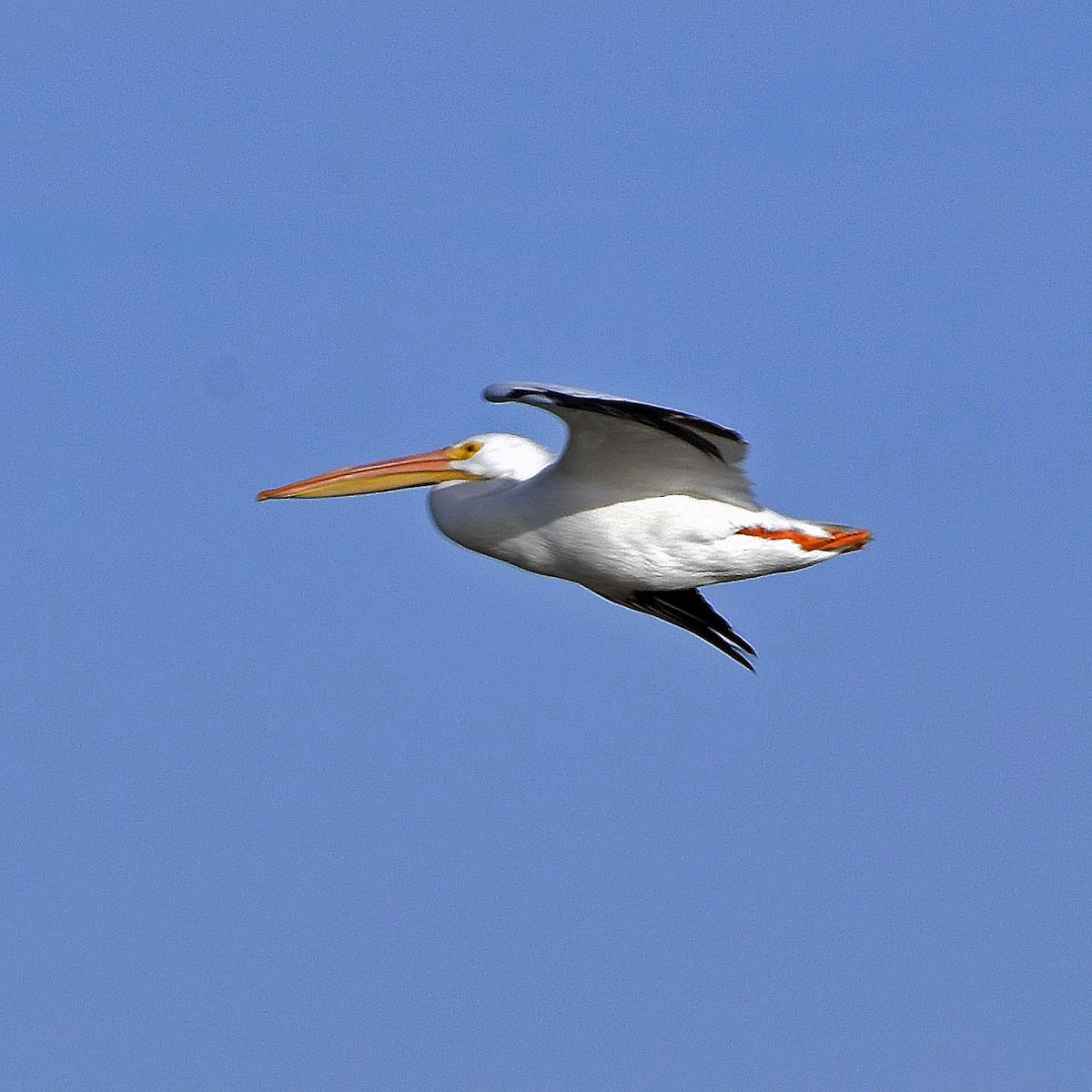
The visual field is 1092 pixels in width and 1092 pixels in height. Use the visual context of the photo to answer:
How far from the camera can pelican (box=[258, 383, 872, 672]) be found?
41.3ft

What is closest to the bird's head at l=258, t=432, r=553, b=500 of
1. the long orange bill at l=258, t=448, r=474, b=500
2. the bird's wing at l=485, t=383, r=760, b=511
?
the long orange bill at l=258, t=448, r=474, b=500

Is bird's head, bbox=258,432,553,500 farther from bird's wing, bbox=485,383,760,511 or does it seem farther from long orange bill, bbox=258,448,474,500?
bird's wing, bbox=485,383,760,511

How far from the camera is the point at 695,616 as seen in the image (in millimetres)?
14875

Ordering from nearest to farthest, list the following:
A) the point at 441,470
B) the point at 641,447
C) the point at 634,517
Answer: the point at 641,447 → the point at 634,517 → the point at 441,470

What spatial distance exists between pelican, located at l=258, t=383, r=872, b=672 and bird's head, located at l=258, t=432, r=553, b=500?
14 cm

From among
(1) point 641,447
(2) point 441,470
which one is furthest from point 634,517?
(2) point 441,470

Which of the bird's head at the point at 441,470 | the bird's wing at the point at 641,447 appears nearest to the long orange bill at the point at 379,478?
the bird's head at the point at 441,470

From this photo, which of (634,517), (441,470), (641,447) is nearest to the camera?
(641,447)

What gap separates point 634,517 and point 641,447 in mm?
523

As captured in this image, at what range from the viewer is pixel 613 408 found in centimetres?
1174

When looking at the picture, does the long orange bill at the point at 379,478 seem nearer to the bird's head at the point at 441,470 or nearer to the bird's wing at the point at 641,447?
the bird's head at the point at 441,470

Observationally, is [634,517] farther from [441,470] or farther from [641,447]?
[441,470]

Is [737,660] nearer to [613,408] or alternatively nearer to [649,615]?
[649,615]

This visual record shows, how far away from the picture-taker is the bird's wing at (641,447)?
11812 mm
